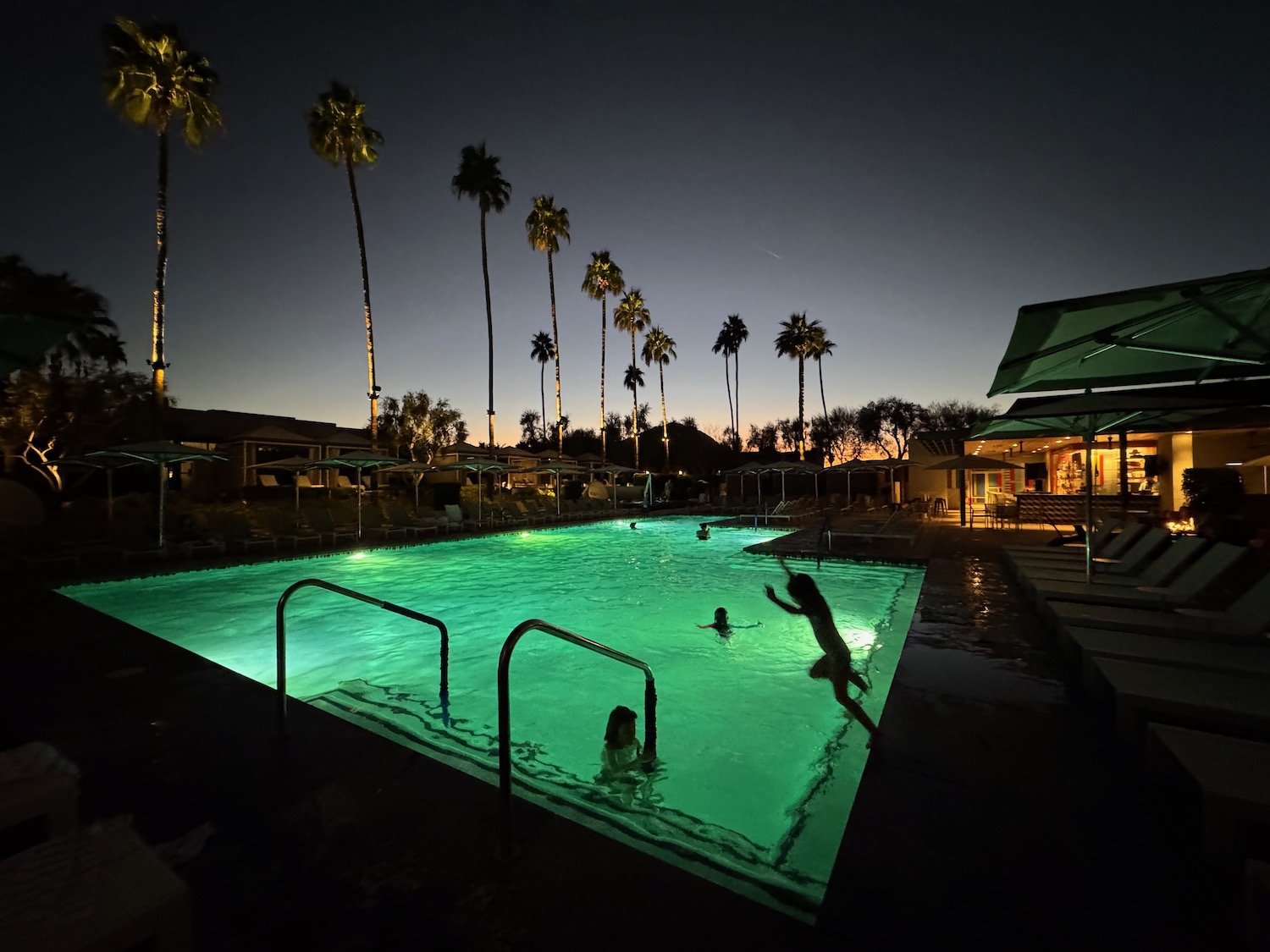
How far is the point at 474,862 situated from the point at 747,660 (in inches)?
200

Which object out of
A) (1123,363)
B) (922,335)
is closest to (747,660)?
(1123,363)

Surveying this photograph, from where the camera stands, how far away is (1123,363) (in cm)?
513

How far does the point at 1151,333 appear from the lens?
4086 mm

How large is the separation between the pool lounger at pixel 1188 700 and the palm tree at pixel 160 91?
23429 millimetres

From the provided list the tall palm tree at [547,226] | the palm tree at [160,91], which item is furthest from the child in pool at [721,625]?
the tall palm tree at [547,226]

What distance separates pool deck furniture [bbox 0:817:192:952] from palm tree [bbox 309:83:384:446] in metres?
23.2

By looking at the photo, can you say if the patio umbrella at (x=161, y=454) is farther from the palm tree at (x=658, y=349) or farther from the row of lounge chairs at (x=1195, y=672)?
the palm tree at (x=658, y=349)

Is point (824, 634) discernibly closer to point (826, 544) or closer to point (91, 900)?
point (91, 900)

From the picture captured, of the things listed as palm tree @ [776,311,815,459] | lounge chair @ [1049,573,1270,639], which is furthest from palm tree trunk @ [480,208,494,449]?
lounge chair @ [1049,573,1270,639]

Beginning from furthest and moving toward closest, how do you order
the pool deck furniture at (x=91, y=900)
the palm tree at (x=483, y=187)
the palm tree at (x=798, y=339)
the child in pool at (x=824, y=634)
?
the palm tree at (x=798, y=339), the palm tree at (x=483, y=187), the child in pool at (x=824, y=634), the pool deck furniture at (x=91, y=900)

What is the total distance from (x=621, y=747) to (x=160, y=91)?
25128mm

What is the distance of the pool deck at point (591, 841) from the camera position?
1.68 m

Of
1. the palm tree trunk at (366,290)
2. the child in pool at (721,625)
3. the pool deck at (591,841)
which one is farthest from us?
the palm tree trunk at (366,290)

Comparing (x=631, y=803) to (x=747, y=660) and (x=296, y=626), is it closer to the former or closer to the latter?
(x=747, y=660)
